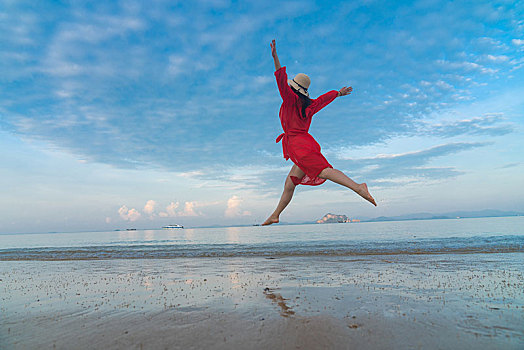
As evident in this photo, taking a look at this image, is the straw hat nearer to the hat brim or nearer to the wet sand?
the hat brim

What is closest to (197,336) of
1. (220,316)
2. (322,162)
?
(220,316)

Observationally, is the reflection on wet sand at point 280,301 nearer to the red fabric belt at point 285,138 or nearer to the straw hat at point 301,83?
the red fabric belt at point 285,138

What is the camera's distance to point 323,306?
20.5ft

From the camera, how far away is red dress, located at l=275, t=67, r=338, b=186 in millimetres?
3941

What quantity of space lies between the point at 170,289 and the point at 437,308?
6489 millimetres

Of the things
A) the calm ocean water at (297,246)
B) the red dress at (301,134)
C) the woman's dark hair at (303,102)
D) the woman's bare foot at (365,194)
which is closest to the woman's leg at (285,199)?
the red dress at (301,134)

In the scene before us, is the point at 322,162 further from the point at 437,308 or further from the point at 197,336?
the point at 437,308

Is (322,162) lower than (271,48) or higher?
lower

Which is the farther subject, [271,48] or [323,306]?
[323,306]

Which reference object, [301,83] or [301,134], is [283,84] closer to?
[301,83]

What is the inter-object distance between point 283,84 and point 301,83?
1.08 ft

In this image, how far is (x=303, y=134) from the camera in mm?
4145

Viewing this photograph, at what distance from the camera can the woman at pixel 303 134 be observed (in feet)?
12.6

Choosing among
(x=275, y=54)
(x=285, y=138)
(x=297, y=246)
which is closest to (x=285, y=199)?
(x=285, y=138)
